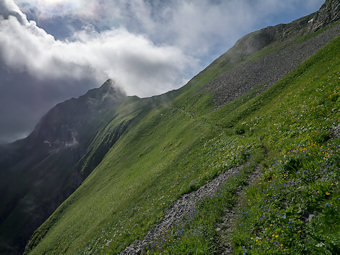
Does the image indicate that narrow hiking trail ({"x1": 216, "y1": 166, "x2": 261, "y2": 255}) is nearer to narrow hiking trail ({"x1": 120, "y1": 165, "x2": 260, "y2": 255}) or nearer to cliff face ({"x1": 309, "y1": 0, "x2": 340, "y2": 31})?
narrow hiking trail ({"x1": 120, "y1": 165, "x2": 260, "y2": 255})

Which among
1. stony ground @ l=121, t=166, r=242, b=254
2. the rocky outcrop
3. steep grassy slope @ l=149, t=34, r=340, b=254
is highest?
the rocky outcrop

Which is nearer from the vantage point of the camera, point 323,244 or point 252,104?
point 323,244

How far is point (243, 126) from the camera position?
24.8m

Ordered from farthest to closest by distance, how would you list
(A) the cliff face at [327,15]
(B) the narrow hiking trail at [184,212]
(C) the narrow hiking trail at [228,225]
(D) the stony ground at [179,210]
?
(A) the cliff face at [327,15]
(D) the stony ground at [179,210]
(B) the narrow hiking trail at [184,212]
(C) the narrow hiking trail at [228,225]

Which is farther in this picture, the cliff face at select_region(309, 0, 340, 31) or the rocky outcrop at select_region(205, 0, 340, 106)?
the cliff face at select_region(309, 0, 340, 31)

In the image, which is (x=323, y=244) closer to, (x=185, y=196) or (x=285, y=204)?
(x=285, y=204)

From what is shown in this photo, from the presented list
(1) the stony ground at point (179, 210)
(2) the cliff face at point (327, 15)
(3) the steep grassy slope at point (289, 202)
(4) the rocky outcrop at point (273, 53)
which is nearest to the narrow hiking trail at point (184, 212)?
(1) the stony ground at point (179, 210)

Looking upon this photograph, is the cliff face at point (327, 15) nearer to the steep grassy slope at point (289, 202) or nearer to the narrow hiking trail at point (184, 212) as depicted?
the steep grassy slope at point (289, 202)

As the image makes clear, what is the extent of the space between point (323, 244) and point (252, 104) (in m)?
30.2

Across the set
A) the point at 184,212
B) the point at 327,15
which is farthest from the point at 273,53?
the point at 184,212

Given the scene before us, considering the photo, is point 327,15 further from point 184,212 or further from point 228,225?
point 228,225

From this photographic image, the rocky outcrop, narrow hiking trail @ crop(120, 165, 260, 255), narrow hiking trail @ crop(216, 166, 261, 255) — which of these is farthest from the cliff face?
narrow hiking trail @ crop(216, 166, 261, 255)

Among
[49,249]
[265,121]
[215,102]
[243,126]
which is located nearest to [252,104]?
[243,126]

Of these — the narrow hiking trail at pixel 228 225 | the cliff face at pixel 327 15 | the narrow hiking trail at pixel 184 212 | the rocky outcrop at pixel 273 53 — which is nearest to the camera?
the narrow hiking trail at pixel 228 225
